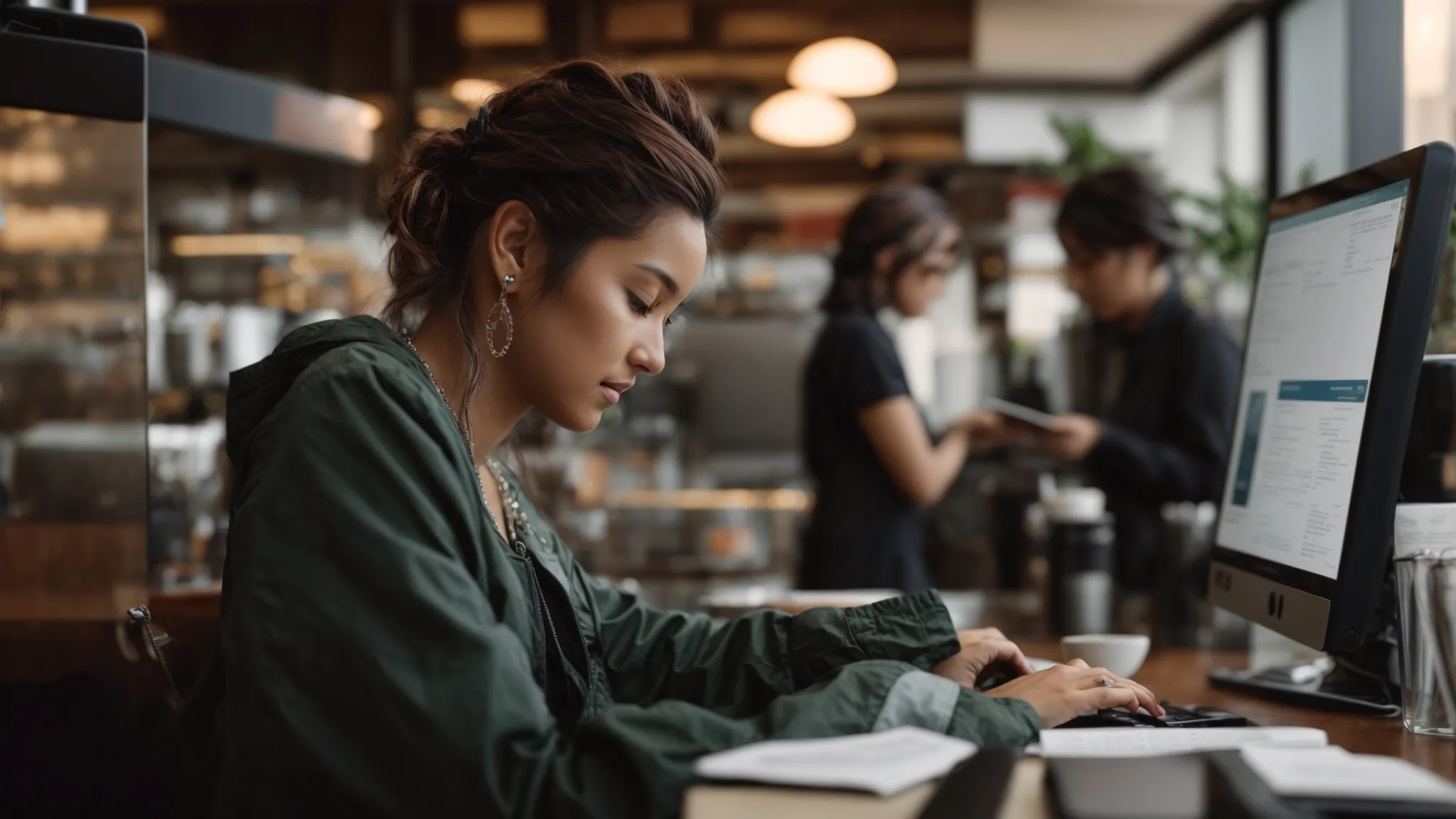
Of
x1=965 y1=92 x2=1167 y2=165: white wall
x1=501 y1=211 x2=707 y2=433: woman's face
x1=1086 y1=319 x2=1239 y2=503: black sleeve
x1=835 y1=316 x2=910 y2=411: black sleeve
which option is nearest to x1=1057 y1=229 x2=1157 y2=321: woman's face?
x1=1086 y1=319 x2=1239 y2=503: black sleeve

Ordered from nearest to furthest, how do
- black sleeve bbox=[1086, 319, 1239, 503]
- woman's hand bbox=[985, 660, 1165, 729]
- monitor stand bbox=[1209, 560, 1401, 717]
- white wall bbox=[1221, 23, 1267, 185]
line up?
woman's hand bbox=[985, 660, 1165, 729] < monitor stand bbox=[1209, 560, 1401, 717] < black sleeve bbox=[1086, 319, 1239, 503] < white wall bbox=[1221, 23, 1267, 185]

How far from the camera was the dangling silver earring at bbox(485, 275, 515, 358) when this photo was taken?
115 cm

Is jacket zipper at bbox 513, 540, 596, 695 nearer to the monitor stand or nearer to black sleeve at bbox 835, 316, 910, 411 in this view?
the monitor stand

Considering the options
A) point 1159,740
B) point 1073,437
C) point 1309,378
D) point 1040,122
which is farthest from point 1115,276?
point 1040,122

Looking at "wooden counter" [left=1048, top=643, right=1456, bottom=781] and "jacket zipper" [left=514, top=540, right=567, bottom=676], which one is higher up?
"jacket zipper" [left=514, top=540, right=567, bottom=676]

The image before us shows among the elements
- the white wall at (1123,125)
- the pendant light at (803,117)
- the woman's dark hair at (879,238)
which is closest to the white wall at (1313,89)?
the white wall at (1123,125)

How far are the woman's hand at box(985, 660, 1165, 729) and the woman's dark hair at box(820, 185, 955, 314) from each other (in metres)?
1.51

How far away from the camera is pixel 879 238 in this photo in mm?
2484

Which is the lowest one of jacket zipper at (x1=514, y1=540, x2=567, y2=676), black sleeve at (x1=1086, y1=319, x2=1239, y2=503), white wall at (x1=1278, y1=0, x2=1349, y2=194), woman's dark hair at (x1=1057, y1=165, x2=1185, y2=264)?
jacket zipper at (x1=514, y1=540, x2=567, y2=676)

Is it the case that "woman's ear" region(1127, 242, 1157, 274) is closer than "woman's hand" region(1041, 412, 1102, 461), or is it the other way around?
"woman's hand" region(1041, 412, 1102, 461)

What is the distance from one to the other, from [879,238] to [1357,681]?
54.9 inches

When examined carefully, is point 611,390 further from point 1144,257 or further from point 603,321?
point 1144,257

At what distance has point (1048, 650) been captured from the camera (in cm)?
164

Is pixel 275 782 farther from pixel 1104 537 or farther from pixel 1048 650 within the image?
pixel 1104 537
